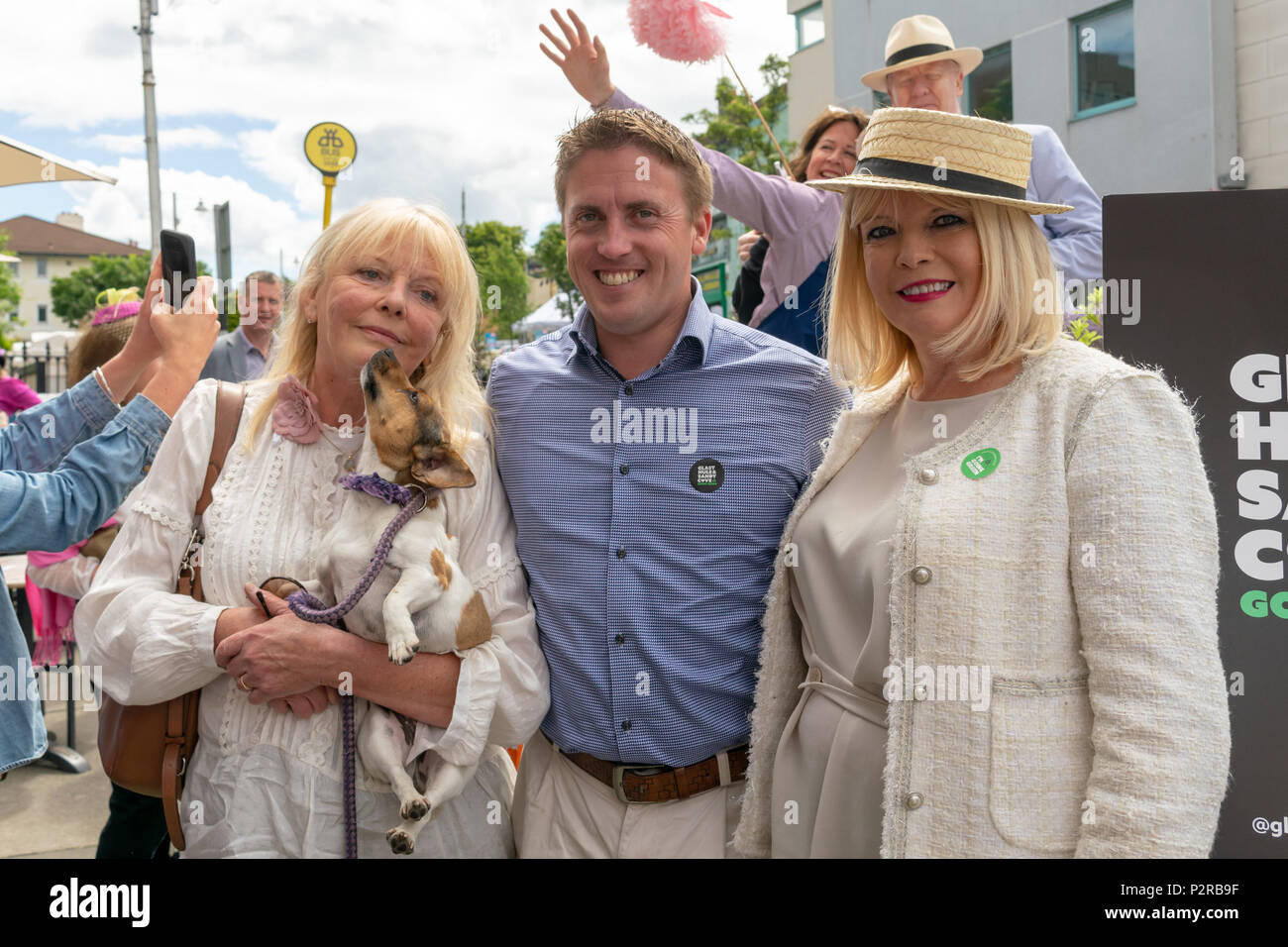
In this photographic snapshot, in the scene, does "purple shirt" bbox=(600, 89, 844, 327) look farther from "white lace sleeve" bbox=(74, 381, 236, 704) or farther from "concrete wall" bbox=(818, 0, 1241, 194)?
"concrete wall" bbox=(818, 0, 1241, 194)

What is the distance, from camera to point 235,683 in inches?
89.7

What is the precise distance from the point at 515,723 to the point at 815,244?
2.58 m

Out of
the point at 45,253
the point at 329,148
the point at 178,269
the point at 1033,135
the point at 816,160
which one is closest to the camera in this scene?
the point at 178,269

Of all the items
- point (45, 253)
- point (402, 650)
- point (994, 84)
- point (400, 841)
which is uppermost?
point (45, 253)

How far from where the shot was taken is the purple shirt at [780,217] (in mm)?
3812

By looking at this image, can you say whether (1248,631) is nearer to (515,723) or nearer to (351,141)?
(515,723)

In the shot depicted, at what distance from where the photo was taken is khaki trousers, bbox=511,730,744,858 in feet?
7.88

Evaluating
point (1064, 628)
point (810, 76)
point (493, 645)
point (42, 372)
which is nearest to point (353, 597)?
point (493, 645)

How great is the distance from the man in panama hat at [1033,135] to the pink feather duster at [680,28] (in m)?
0.88

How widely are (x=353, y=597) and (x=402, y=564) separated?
13 centimetres

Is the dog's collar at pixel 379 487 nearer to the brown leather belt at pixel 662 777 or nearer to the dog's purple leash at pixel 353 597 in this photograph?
the dog's purple leash at pixel 353 597

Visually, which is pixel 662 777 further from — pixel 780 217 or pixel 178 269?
pixel 780 217

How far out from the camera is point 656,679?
239cm

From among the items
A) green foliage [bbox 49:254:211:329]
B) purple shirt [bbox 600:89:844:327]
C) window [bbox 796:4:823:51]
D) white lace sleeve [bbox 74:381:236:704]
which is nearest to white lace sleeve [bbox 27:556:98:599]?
white lace sleeve [bbox 74:381:236:704]
